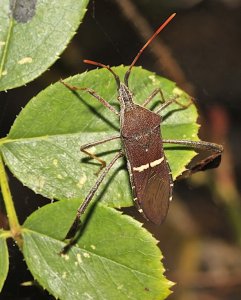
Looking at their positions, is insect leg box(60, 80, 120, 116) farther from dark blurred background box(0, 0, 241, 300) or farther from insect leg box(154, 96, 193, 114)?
dark blurred background box(0, 0, 241, 300)

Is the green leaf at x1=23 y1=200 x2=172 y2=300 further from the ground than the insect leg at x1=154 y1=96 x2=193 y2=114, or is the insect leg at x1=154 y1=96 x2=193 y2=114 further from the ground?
the insect leg at x1=154 y1=96 x2=193 y2=114

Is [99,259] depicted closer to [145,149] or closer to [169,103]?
[145,149]

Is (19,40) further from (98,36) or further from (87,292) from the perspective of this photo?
(98,36)

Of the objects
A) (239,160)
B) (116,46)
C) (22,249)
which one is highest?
(116,46)

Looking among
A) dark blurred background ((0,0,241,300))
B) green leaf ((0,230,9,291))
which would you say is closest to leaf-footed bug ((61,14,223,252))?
green leaf ((0,230,9,291))

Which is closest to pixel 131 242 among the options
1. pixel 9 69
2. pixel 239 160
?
pixel 9 69

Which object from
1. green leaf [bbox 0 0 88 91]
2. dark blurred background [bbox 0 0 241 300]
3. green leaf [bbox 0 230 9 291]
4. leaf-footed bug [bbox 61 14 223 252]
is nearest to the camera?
green leaf [bbox 0 230 9 291]
